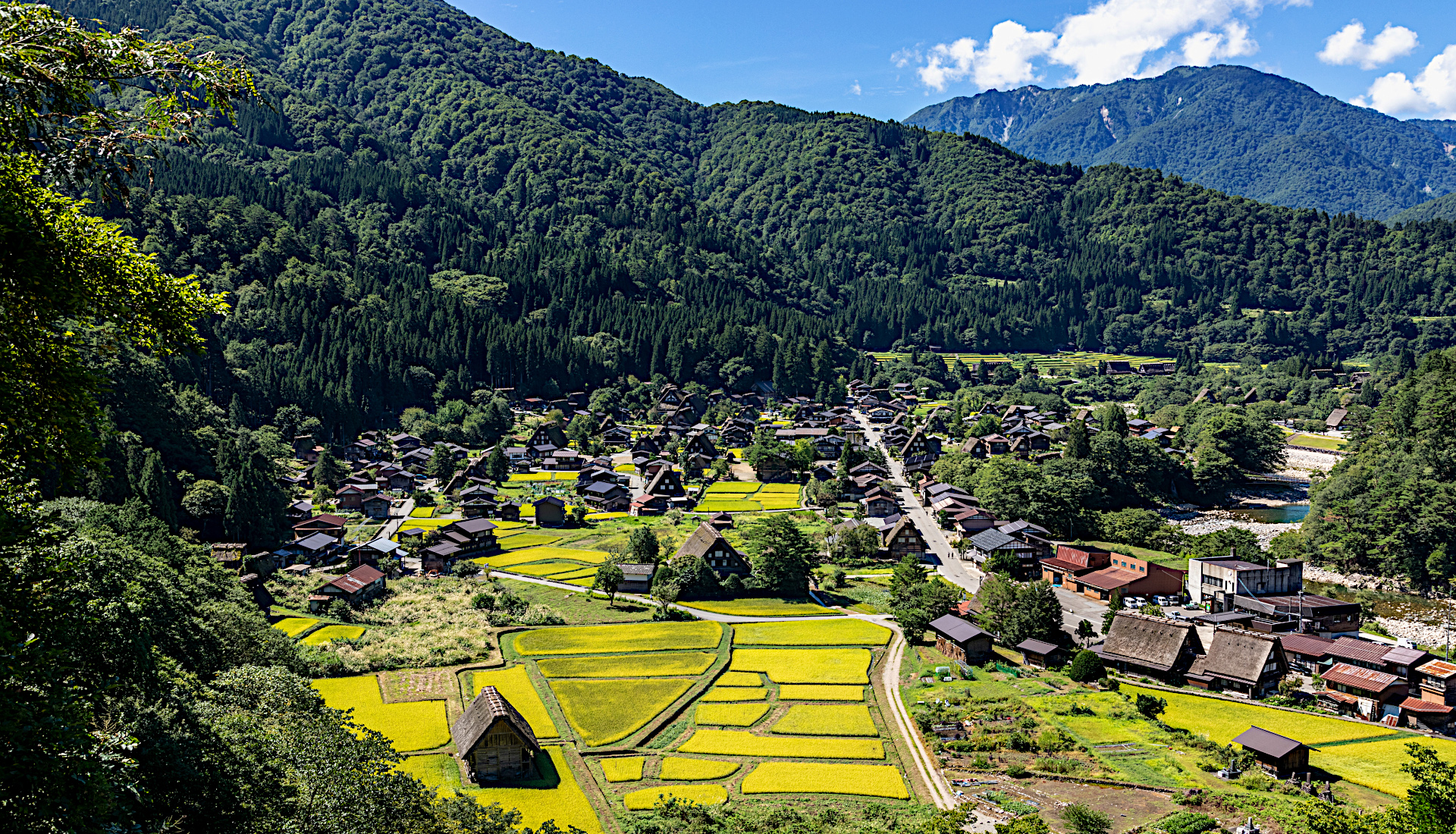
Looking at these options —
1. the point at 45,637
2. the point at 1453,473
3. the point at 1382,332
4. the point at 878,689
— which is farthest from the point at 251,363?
the point at 1382,332

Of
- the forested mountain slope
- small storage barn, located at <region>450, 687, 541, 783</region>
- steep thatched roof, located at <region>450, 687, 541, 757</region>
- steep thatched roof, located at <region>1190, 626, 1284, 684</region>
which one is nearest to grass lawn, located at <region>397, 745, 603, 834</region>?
small storage barn, located at <region>450, 687, 541, 783</region>

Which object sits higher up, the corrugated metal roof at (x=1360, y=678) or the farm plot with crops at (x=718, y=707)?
the corrugated metal roof at (x=1360, y=678)

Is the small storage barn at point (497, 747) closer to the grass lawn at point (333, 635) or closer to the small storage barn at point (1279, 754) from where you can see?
the grass lawn at point (333, 635)

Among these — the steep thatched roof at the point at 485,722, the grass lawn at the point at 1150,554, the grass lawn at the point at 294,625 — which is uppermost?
the grass lawn at the point at 1150,554

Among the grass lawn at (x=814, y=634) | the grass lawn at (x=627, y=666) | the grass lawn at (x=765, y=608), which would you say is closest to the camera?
the grass lawn at (x=627, y=666)

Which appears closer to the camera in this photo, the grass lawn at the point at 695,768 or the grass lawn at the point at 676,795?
the grass lawn at the point at 676,795

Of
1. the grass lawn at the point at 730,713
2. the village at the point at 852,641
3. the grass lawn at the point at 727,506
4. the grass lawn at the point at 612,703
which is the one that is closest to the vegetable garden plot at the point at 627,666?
the village at the point at 852,641
